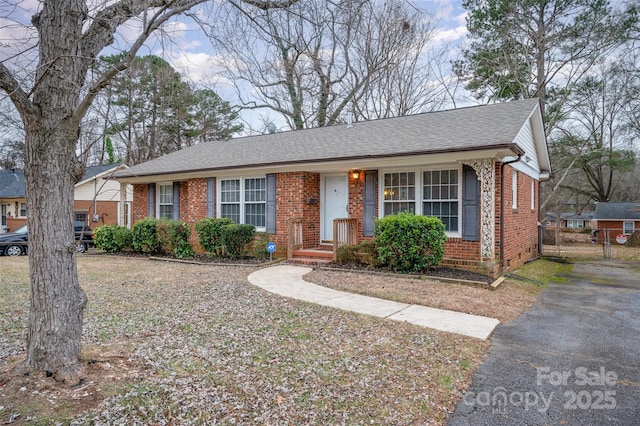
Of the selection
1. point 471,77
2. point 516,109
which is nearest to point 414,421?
point 516,109

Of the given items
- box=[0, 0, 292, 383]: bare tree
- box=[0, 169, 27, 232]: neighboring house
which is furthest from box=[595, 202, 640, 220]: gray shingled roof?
box=[0, 169, 27, 232]: neighboring house

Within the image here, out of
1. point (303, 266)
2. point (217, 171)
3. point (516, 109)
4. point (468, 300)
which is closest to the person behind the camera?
point (468, 300)

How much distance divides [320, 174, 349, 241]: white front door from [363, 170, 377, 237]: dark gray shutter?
838 mm

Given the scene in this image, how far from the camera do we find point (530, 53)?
61.7 ft

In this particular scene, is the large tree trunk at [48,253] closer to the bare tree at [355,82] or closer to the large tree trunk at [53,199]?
the large tree trunk at [53,199]

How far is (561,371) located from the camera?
364 centimetres

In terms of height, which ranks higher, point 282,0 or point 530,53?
point 530,53

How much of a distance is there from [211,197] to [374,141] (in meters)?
5.56

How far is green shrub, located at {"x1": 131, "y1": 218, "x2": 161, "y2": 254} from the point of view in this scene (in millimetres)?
12133

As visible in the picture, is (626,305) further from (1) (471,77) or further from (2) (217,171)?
(1) (471,77)

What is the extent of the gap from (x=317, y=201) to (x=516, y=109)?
233 inches

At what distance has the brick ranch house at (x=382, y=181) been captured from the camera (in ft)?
27.8

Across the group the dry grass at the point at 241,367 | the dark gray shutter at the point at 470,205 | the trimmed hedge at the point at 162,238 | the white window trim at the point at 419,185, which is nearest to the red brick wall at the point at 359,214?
the dark gray shutter at the point at 470,205

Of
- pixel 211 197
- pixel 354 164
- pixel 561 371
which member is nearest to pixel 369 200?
pixel 354 164
